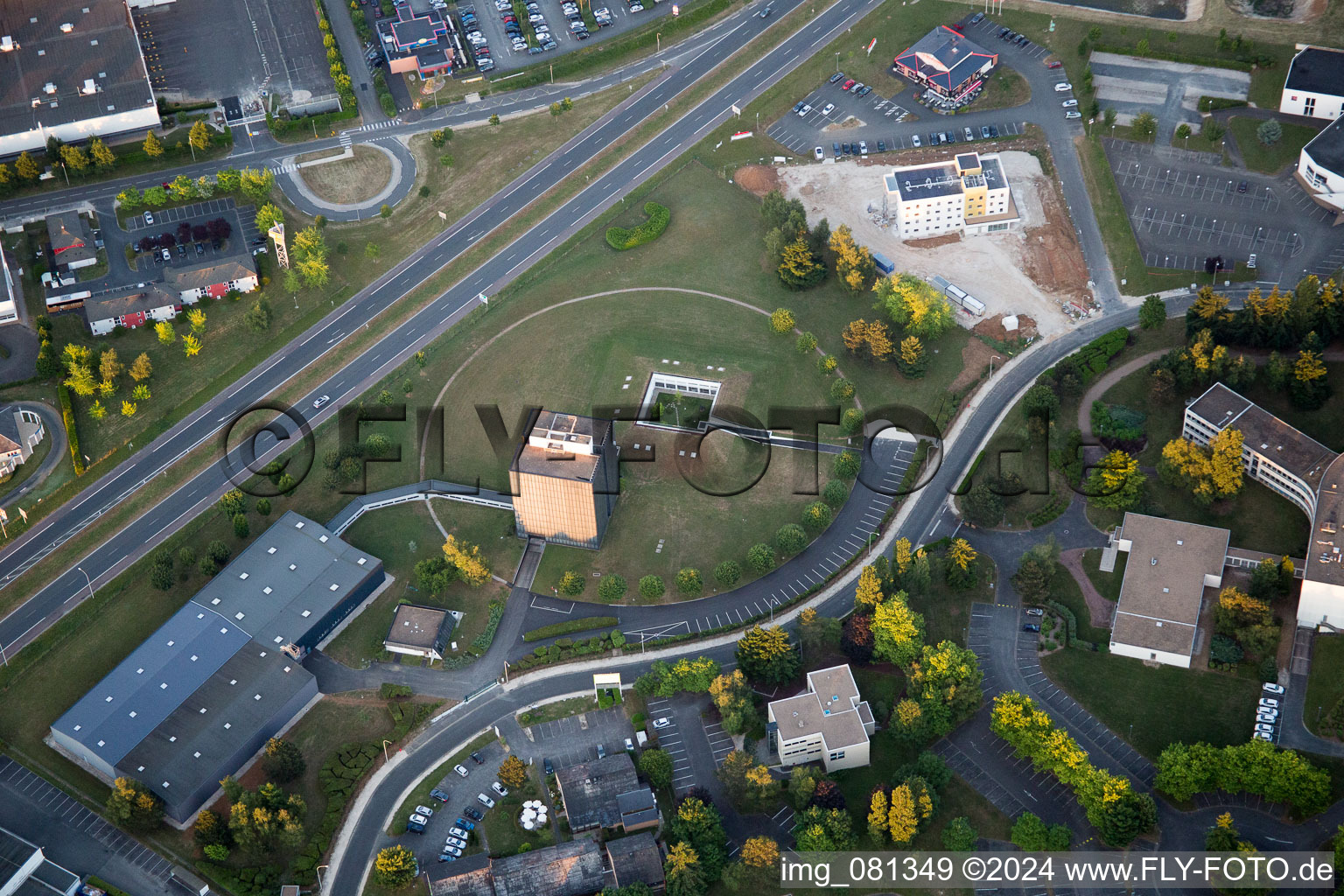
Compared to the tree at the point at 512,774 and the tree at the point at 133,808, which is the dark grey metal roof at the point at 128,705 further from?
the tree at the point at 512,774

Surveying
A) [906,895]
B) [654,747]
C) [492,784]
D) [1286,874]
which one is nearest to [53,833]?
[492,784]

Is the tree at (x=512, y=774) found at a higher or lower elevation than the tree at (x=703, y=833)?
higher

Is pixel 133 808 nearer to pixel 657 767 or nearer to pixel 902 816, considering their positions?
pixel 657 767

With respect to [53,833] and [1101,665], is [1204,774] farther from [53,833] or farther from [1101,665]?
[53,833]

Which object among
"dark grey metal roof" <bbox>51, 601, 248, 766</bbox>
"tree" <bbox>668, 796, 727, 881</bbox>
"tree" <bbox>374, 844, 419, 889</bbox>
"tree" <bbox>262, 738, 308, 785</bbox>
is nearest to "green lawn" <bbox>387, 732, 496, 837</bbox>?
"tree" <bbox>374, 844, 419, 889</bbox>

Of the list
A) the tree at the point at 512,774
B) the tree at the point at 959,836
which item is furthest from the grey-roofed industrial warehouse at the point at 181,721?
the tree at the point at 959,836

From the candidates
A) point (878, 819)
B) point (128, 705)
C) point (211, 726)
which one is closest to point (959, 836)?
point (878, 819)
